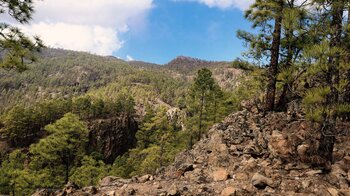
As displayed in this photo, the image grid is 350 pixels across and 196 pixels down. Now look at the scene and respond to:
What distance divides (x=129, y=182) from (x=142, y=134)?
139 feet

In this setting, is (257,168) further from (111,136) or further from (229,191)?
(111,136)

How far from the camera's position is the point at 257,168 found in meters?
10.8

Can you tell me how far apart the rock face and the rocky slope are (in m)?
59.6

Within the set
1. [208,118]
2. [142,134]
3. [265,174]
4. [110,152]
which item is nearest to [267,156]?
[265,174]

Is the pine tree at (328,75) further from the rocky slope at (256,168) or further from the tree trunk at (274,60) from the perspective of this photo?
the tree trunk at (274,60)

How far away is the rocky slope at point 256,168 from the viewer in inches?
365

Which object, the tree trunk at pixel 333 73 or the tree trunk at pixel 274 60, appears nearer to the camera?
the tree trunk at pixel 333 73

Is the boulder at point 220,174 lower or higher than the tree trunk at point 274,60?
lower

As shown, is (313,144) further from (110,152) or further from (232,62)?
(110,152)

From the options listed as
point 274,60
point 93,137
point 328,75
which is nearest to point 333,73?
point 328,75

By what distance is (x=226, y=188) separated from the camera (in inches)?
373

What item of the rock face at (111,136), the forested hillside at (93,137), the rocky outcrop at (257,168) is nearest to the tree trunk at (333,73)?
the rocky outcrop at (257,168)

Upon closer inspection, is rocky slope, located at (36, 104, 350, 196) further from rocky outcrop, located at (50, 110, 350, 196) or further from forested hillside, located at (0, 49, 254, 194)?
forested hillside, located at (0, 49, 254, 194)

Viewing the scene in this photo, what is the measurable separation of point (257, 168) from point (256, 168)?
34mm
